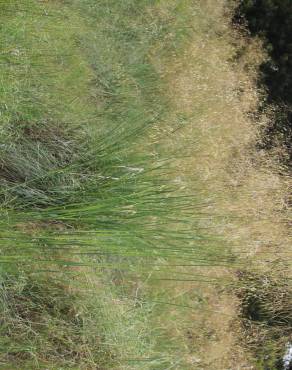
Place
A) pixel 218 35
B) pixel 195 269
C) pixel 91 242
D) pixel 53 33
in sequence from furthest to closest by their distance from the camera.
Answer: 1. pixel 218 35
2. pixel 195 269
3. pixel 53 33
4. pixel 91 242

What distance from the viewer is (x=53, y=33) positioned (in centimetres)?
242

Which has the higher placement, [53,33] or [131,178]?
[53,33]

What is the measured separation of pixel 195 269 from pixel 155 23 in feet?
3.86

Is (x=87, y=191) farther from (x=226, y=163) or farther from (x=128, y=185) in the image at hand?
(x=226, y=163)

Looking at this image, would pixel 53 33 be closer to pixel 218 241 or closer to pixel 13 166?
pixel 13 166

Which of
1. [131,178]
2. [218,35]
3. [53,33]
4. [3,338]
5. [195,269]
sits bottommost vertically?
[3,338]

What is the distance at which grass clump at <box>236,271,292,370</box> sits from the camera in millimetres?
2788

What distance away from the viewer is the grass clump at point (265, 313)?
2.79 meters

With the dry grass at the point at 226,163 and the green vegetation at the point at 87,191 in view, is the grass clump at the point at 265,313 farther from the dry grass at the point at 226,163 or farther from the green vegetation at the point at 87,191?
the green vegetation at the point at 87,191

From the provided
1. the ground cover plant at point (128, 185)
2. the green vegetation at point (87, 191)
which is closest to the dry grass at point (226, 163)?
the ground cover plant at point (128, 185)

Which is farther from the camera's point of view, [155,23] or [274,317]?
[274,317]

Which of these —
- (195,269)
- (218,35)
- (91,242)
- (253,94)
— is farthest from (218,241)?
(218,35)

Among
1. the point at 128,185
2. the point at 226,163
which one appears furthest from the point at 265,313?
the point at 128,185

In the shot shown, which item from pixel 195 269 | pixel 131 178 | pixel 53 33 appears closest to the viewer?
pixel 131 178
